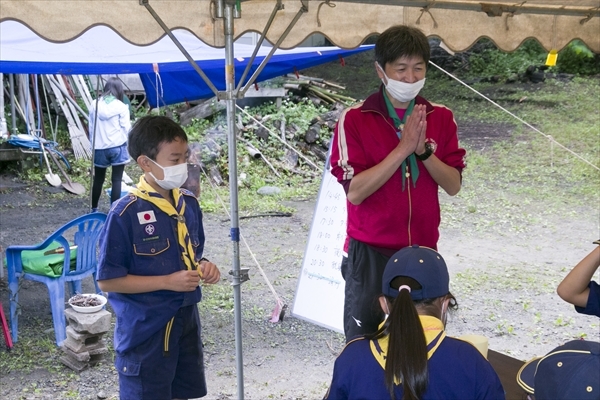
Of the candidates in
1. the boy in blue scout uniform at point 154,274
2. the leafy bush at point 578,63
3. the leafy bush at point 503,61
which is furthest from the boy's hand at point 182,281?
the leafy bush at point 578,63

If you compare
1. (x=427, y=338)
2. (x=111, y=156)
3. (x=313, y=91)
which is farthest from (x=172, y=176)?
(x=313, y=91)

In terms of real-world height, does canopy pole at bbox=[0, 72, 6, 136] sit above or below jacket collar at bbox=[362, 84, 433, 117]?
below

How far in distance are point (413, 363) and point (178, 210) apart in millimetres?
1476

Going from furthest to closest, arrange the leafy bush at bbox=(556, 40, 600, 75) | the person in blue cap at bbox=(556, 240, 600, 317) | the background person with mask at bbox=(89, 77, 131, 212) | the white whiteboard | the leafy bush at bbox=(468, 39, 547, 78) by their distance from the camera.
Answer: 1. the leafy bush at bbox=(468, 39, 547, 78)
2. the leafy bush at bbox=(556, 40, 600, 75)
3. the background person with mask at bbox=(89, 77, 131, 212)
4. the white whiteboard
5. the person in blue cap at bbox=(556, 240, 600, 317)

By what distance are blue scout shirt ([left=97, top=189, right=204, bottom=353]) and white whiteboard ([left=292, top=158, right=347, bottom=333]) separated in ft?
7.20

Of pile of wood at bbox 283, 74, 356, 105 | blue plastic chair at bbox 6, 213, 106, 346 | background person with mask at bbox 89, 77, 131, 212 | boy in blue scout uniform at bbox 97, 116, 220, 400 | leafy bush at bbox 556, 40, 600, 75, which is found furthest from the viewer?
leafy bush at bbox 556, 40, 600, 75

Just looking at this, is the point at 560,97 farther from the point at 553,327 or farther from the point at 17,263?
the point at 17,263

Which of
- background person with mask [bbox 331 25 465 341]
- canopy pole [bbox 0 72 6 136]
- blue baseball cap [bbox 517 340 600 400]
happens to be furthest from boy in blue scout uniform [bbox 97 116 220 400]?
canopy pole [bbox 0 72 6 136]

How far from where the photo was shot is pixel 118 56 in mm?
4984

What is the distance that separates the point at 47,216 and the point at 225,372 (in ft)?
19.1

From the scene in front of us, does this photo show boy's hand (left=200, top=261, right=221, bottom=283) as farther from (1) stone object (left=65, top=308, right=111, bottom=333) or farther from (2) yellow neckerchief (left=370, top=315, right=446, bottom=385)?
(1) stone object (left=65, top=308, right=111, bottom=333)

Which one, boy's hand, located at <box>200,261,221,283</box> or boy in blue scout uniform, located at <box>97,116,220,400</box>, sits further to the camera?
boy's hand, located at <box>200,261,221,283</box>

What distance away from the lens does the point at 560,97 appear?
53.1 ft

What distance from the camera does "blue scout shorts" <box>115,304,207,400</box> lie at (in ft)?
8.83
